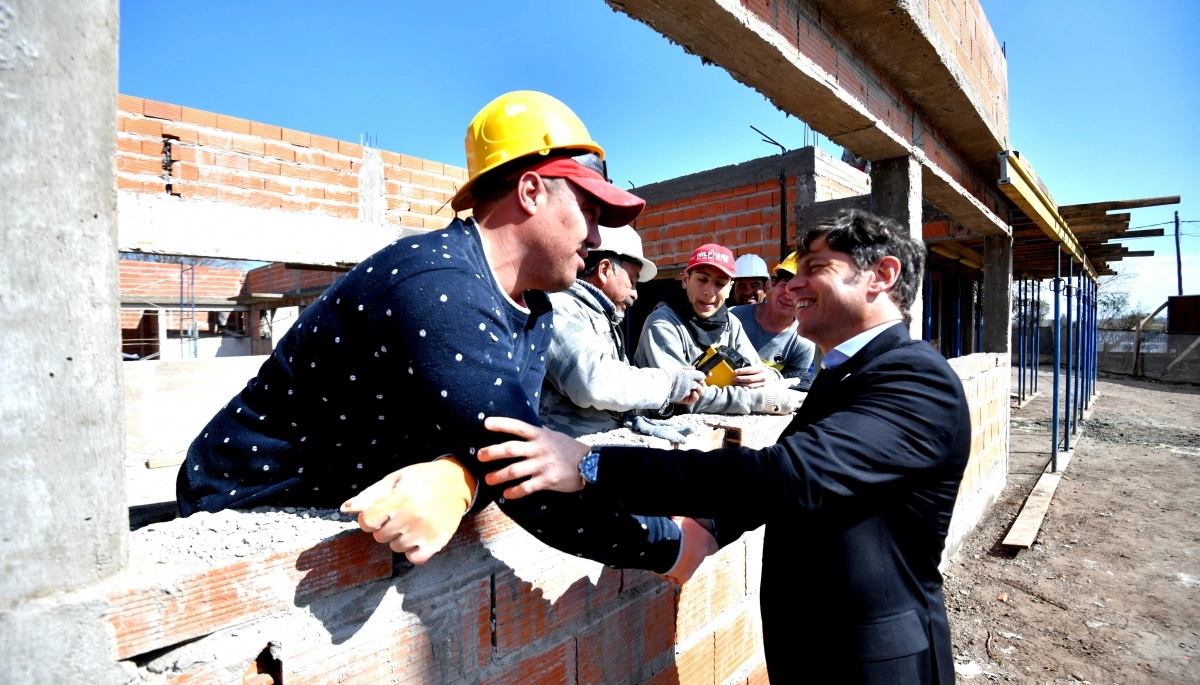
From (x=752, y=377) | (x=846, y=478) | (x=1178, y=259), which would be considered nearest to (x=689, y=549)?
(x=846, y=478)

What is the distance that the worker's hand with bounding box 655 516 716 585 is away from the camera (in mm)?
1506

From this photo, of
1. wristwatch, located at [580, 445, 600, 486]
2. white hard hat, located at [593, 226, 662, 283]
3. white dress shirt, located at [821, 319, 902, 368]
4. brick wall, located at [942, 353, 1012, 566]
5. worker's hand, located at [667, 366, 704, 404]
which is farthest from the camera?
brick wall, located at [942, 353, 1012, 566]

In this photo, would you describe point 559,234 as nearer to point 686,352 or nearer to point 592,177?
point 592,177

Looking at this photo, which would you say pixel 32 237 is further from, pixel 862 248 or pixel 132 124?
pixel 132 124

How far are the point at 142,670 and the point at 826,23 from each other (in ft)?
14.1

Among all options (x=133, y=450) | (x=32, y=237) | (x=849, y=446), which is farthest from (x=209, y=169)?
(x=849, y=446)

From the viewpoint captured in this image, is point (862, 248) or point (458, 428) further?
point (862, 248)

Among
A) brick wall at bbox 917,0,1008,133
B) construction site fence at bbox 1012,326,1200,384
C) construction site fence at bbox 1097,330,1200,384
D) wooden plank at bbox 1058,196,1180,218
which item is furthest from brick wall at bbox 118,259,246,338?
construction site fence at bbox 1097,330,1200,384

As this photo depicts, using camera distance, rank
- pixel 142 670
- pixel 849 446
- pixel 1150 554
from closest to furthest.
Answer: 1. pixel 142 670
2. pixel 849 446
3. pixel 1150 554

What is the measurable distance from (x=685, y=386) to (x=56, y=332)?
79.6 inches

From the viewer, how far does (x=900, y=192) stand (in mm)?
4980

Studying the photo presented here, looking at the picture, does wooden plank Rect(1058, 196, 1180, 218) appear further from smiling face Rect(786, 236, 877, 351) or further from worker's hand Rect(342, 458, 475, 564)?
worker's hand Rect(342, 458, 475, 564)

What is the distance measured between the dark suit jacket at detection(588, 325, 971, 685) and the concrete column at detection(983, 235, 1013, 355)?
765 centimetres

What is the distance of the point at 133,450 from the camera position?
770 centimetres
